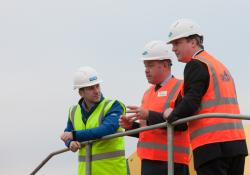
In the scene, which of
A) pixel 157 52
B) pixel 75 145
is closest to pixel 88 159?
pixel 75 145

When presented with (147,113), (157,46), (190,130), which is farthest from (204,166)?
(157,46)

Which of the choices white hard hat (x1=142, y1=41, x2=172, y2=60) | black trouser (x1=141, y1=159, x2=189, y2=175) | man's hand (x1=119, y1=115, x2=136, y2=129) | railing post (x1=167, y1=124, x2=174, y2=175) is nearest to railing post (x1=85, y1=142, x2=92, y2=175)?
man's hand (x1=119, y1=115, x2=136, y2=129)

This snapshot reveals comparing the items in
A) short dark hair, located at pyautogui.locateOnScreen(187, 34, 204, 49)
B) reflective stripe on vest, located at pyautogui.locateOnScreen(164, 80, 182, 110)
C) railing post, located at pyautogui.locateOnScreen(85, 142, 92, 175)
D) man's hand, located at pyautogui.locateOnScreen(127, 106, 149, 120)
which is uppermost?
short dark hair, located at pyautogui.locateOnScreen(187, 34, 204, 49)

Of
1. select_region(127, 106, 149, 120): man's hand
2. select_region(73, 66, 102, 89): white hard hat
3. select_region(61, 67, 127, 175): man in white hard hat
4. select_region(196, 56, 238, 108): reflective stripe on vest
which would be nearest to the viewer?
select_region(196, 56, 238, 108): reflective stripe on vest

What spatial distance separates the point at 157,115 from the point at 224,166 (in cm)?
95

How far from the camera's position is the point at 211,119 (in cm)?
645

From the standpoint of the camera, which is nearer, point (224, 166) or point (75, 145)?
point (224, 166)

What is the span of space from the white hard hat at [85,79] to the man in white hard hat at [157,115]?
31.6 inches

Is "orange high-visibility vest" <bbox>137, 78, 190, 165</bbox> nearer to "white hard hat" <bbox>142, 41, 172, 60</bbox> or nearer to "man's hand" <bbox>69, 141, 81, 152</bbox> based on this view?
"white hard hat" <bbox>142, 41, 172, 60</bbox>

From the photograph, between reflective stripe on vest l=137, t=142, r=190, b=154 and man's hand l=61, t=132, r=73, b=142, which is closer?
reflective stripe on vest l=137, t=142, r=190, b=154

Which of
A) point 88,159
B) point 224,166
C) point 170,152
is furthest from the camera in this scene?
point 88,159

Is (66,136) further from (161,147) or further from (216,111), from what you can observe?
(216,111)

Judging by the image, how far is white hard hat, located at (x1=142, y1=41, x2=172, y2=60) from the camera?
7.53m

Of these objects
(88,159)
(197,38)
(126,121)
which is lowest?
(88,159)
